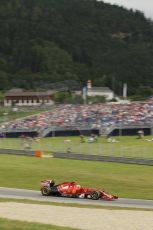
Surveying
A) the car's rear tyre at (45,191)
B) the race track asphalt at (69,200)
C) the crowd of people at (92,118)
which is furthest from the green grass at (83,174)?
the crowd of people at (92,118)

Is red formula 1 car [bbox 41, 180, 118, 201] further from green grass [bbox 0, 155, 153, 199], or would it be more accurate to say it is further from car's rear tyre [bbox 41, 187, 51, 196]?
green grass [bbox 0, 155, 153, 199]

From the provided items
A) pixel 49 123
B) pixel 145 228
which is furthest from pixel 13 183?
pixel 49 123

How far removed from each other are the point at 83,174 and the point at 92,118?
36.7 metres

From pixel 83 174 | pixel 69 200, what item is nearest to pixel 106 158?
pixel 83 174

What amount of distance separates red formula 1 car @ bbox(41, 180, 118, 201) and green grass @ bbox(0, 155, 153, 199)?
2.22 meters

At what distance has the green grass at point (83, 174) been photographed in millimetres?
27594

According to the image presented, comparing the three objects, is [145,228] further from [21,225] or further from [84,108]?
[84,108]

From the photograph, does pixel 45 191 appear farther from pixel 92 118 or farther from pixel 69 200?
pixel 92 118

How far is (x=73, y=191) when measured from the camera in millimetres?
23766

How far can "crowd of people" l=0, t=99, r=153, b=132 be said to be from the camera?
65.1 meters

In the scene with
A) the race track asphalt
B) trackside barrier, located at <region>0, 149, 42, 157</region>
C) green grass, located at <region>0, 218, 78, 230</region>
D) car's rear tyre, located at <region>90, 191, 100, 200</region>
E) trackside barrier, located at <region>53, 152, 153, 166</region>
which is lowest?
trackside barrier, located at <region>0, 149, 42, 157</region>

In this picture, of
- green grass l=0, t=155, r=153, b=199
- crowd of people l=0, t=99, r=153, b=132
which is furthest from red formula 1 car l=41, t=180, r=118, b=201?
crowd of people l=0, t=99, r=153, b=132

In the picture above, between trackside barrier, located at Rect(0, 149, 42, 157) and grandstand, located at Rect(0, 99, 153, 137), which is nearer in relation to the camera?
trackside barrier, located at Rect(0, 149, 42, 157)

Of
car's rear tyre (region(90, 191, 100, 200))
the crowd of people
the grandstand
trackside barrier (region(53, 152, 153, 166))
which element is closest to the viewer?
car's rear tyre (region(90, 191, 100, 200))
